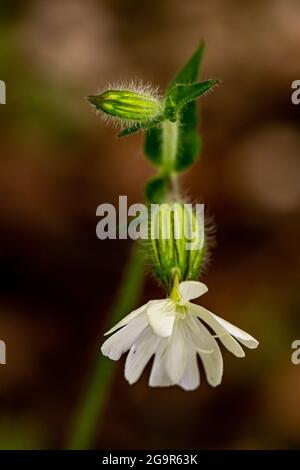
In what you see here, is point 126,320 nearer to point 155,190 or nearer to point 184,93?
point 184,93

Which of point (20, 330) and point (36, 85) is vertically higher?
point (36, 85)

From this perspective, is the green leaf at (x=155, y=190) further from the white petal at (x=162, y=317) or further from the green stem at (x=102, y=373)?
the white petal at (x=162, y=317)

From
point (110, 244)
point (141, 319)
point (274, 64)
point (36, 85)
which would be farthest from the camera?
point (274, 64)

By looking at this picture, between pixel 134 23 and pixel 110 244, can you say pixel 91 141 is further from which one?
pixel 134 23
